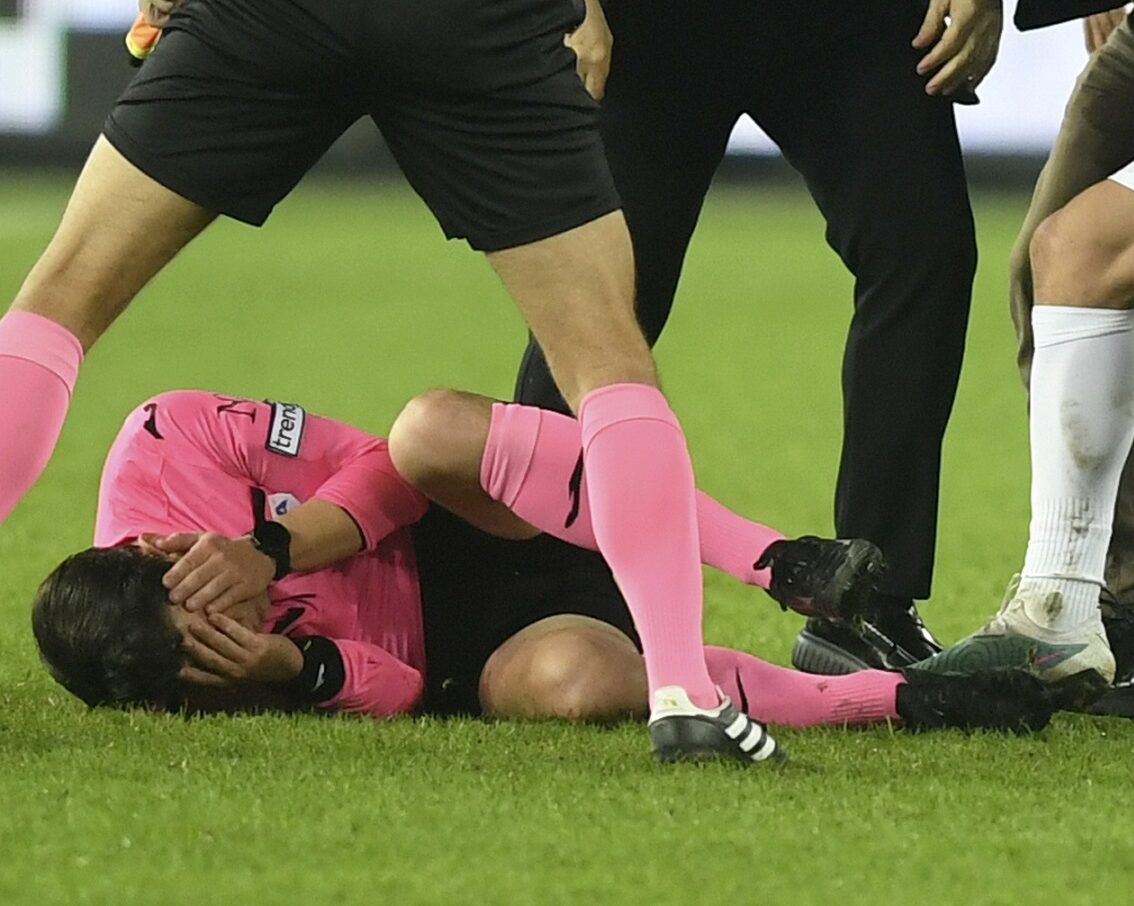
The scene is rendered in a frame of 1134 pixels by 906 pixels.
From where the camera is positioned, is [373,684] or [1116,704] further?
[1116,704]

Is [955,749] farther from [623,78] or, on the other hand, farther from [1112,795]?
[623,78]

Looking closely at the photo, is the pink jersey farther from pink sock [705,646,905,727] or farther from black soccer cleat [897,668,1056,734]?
black soccer cleat [897,668,1056,734]

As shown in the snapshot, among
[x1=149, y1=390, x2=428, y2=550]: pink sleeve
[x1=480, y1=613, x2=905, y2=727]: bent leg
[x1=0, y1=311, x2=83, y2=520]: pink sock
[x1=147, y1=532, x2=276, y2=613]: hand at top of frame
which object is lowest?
[x1=480, y1=613, x2=905, y2=727]: bent leg

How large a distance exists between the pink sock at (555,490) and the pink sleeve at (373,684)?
0.97 ft

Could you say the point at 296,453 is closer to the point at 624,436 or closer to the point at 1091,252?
the point at 624,436

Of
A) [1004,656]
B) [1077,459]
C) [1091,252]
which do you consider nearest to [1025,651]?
[1004,656]

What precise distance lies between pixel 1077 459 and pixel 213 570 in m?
1.26

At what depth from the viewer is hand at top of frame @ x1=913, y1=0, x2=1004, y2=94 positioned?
365cm

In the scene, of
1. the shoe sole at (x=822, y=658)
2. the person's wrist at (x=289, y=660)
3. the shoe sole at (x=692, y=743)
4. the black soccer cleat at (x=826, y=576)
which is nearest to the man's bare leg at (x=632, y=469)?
the shoe sole at (x=692, y=743)

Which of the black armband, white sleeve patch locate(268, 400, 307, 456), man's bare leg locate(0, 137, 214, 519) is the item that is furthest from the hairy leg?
white sleeve patch locate(268, 400, 307, 456)

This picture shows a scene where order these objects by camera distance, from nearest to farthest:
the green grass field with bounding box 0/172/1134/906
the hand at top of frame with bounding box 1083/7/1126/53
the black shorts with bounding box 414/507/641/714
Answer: the green grass field with bounding box 0/172/1134/906 → the black shorts with bounding box 414/507/641/714 → the hand at top of frame with bounding box 1083/7/1126/53

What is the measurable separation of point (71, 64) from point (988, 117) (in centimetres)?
641

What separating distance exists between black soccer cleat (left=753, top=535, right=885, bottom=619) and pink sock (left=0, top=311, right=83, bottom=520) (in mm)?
968

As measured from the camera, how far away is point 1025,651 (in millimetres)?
3479
